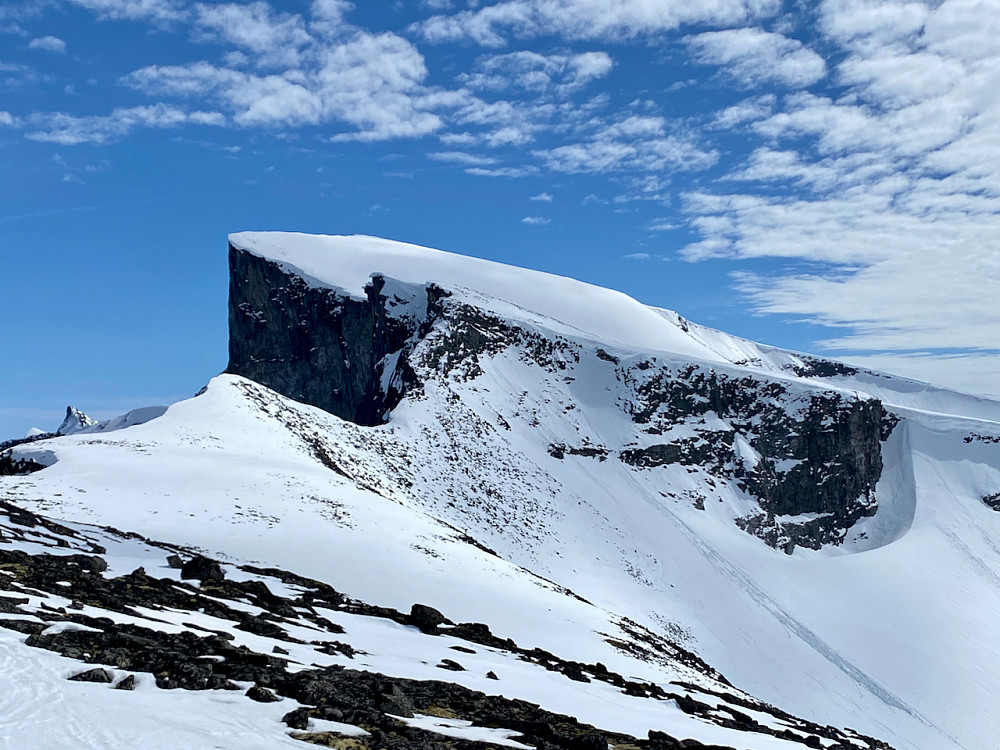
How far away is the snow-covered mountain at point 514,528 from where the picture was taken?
55.5ft

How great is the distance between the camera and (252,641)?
56.3 ft

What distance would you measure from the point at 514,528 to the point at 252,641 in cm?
5311

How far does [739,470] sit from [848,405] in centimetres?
2046

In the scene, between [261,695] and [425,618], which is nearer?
[261,695]

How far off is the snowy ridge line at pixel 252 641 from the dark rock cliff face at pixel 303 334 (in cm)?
8946

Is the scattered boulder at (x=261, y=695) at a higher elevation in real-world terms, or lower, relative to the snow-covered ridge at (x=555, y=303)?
lower

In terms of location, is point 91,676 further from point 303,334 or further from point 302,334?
point 302,334

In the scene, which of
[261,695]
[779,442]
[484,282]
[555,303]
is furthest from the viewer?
[484,282]

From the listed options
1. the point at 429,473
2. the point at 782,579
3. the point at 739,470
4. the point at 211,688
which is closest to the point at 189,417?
the point at 429,473

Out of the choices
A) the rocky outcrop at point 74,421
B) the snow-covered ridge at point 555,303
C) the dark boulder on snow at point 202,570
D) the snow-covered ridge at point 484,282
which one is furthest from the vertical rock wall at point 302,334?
the dark boulder on snow at point 202,570

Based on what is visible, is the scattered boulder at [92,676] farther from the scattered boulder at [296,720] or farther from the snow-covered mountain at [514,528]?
the scattered boulder at [296,720]

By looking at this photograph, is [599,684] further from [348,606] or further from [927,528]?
[927,528]

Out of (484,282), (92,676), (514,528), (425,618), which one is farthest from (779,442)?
(92,676)

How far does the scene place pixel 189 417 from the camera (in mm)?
54625
